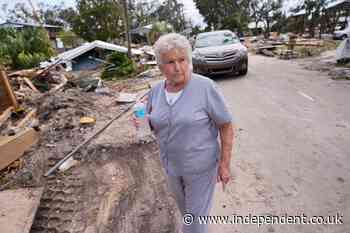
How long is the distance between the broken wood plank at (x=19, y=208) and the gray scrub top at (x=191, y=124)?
1625mm

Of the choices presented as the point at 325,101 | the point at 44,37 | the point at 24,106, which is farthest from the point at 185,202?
the point at 44,37

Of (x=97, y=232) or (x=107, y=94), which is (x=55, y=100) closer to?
(x=107, y=94)

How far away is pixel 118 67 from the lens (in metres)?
13.0

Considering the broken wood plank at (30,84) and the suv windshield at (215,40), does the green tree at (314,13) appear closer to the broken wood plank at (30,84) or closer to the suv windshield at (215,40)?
the suv windshield at (215,40)

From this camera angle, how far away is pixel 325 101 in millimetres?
5383

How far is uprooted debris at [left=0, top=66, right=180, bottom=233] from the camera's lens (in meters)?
2.48

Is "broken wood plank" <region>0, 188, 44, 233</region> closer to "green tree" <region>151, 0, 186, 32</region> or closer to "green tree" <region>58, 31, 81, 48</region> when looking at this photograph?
"green tree" <region>58, 31, 81, 48</region>

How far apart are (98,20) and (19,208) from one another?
26720 millimetres

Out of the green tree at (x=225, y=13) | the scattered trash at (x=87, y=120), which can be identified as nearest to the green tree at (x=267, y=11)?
the green tree at (x=225, y=13)

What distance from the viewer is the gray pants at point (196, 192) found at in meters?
1.80

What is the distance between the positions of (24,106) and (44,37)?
44.3ft

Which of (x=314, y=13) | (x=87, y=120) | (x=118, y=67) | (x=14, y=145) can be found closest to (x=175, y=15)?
(x=314, y=13)

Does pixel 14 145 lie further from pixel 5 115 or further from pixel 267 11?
pixel 267 11

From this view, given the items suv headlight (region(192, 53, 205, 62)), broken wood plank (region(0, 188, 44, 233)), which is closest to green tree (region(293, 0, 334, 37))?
suv headlight (region(192, 53, 205, 62))
